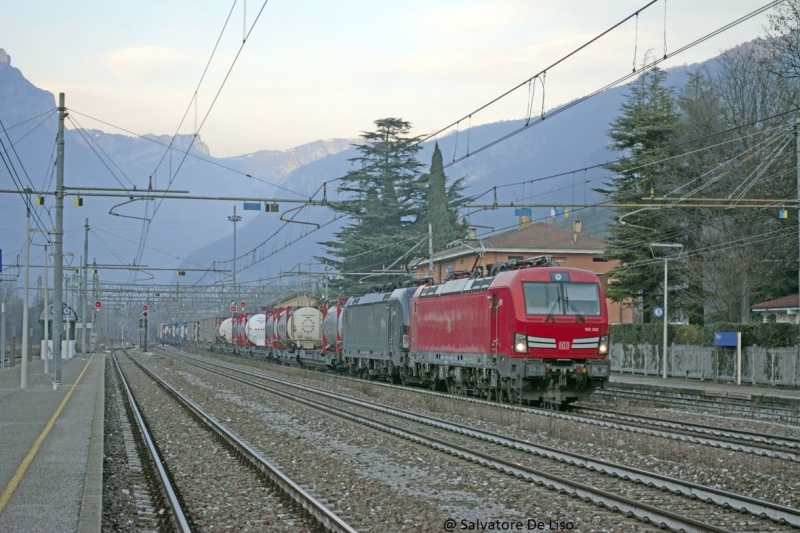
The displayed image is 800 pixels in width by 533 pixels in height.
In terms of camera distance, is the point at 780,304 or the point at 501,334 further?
the point at 780,304

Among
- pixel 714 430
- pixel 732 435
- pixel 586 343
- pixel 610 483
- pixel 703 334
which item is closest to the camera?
pixel 610 483

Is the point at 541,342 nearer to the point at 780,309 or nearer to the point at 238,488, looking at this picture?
the point at 238,488

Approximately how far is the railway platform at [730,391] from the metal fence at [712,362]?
0.44 metres

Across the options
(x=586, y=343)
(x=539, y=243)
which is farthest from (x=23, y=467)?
(x=539, y=243)

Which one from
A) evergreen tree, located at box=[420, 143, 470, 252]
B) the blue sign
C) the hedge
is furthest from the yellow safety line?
evergreen tree, located at box=[420, 143, 470, 252]

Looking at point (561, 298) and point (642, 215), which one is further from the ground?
point (642, 215)

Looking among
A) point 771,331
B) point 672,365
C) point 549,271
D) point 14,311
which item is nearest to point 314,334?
point 672,365

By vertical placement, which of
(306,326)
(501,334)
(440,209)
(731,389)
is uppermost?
(440,209)

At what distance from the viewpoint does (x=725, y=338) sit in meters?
36.5

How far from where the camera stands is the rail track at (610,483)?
1034cm

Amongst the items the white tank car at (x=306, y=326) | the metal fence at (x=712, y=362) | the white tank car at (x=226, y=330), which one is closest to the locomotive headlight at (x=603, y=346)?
the metal fence at (x=712, y=362)

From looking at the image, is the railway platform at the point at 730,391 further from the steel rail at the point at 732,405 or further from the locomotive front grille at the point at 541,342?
the locomotive front grille at the point at 541,342

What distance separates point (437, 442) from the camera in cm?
1705

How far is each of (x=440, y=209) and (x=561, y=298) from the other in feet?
171
